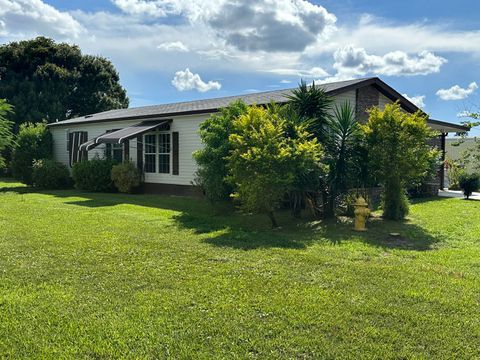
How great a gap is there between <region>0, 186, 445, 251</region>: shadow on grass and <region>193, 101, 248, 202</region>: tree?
2.18ft

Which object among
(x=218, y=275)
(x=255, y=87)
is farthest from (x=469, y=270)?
(x=255, y=87)

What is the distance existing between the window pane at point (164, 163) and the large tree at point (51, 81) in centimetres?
1931

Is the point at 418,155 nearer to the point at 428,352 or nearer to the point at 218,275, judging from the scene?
the point at 218,275

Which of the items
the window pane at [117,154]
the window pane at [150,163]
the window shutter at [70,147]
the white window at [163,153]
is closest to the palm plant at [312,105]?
the white window at [163,153]

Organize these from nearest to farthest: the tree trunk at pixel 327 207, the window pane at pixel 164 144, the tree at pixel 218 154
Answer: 1. the tree trunk at pixel 327 207
2. the tree at pixel 218 154
3. the window pane at pixel 164 144

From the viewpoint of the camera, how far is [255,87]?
2253 cm

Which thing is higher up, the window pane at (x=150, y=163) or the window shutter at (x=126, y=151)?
the window shutter at (x=126, y=151)

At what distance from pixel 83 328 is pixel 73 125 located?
19064 mm

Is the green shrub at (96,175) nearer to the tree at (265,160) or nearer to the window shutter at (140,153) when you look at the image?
the window shutter at (140,153)

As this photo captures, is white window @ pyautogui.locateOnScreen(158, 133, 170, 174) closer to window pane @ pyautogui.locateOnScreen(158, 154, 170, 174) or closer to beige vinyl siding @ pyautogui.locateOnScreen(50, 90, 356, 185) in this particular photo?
window pane @ pyautogui.locateOnScreen(158, 154, 170, 174)

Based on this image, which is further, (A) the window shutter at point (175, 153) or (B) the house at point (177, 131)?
(A) the window shutter at point (175, 153)

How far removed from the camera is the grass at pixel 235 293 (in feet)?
11.0

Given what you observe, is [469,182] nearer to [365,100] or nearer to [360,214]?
[365,100]

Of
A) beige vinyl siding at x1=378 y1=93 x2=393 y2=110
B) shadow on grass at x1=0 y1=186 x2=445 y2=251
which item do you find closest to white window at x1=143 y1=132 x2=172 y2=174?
shadow on grass at x1=0 y1=186 x2=445 y2=251
